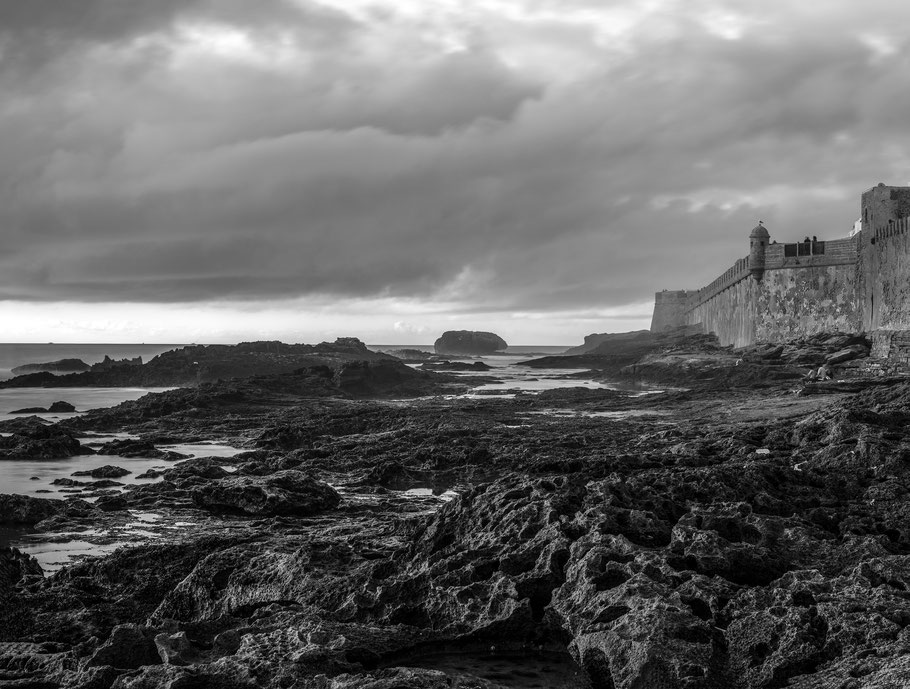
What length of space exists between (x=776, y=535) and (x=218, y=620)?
4.63 m

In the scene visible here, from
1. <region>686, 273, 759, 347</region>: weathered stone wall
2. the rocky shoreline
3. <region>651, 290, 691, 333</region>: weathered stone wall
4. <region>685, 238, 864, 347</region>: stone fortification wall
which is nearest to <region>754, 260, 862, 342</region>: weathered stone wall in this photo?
<region>685, 238, 864, 347</region>: stone fortification wall

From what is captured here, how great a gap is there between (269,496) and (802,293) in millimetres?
37871

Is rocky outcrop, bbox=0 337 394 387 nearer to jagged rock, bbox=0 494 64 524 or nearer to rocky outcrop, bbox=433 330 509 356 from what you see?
jagged rock, bbox=0 494 64 524

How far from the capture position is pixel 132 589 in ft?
24.6

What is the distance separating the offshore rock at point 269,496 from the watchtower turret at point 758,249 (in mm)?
37450

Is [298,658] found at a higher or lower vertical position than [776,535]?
lower

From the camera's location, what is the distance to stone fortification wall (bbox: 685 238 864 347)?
133 ft

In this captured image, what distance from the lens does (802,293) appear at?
1663 inches

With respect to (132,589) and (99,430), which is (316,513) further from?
(99,430)

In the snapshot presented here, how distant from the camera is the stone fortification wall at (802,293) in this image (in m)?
40.7

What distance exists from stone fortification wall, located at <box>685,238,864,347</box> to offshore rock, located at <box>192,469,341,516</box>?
3529 cm

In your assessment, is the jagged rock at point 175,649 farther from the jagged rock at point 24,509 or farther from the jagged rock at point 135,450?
the jagged rock at point 135,450

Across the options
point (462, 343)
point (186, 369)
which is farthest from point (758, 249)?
point (462, 343)

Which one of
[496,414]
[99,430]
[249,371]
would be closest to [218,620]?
[496,414]
